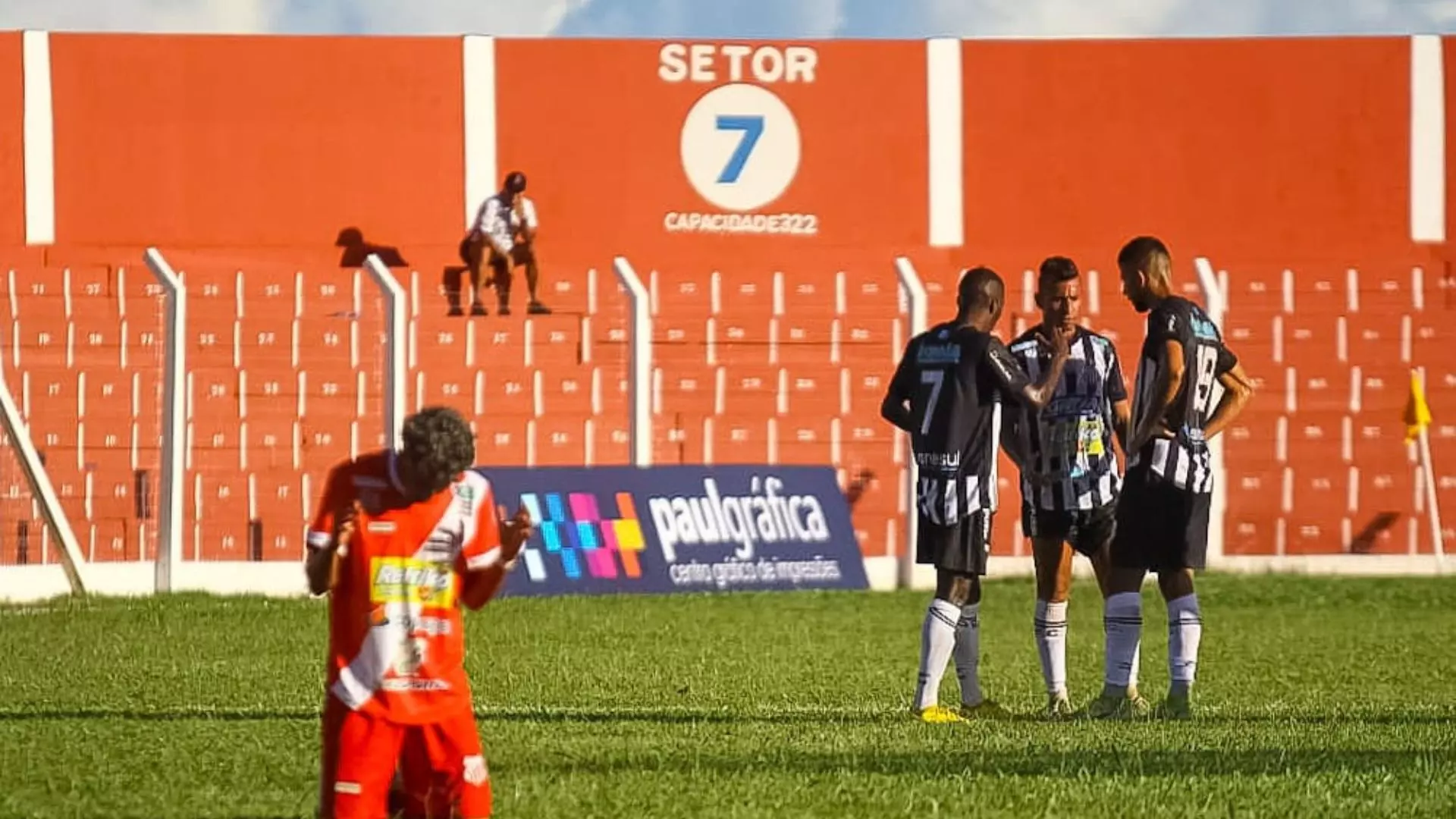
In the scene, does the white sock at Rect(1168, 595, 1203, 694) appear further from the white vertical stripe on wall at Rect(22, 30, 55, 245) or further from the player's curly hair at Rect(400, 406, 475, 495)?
the white vertical stripe on wall at Rect(22, 30, 55, 245)

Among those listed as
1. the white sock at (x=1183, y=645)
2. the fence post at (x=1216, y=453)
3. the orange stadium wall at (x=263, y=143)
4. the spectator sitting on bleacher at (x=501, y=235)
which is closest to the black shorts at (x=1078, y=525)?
the white sock at (x=1183, y=645)

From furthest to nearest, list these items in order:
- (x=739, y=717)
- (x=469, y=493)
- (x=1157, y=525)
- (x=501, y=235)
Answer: (x=501, y=235)
(x=739, y=717)
(x=1157, y=525)
(x=469, y=493)

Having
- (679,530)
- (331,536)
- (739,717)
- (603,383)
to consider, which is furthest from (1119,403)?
(603,383)

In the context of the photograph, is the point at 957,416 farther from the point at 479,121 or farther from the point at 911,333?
the point at 479,121

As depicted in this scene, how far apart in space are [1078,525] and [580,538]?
874 centimetres

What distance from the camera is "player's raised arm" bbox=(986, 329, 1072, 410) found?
32.7 feet

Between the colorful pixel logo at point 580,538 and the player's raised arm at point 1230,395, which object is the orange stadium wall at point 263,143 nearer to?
the colorful pixel logo at point 580,538

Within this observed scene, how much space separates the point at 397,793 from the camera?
669 centimetres

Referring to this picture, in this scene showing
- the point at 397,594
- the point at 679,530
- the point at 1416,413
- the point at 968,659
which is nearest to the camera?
the point at 397,594

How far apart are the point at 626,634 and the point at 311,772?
7170mm

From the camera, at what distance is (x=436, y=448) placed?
21.4 ft

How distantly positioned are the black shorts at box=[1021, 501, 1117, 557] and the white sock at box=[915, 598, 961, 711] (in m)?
0.45

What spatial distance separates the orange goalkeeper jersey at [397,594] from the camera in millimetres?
6559

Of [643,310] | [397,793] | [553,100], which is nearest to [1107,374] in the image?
[397,793]
